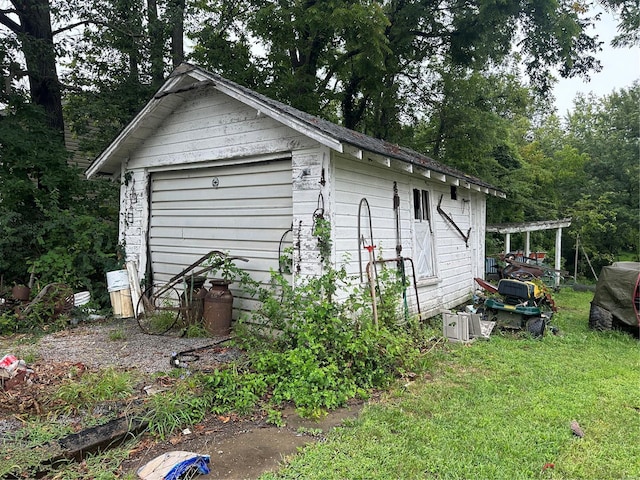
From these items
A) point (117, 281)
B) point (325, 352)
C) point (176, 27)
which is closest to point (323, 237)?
point (325, 352)

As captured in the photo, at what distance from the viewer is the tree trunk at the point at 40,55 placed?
934 cm

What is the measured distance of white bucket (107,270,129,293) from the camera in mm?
6957

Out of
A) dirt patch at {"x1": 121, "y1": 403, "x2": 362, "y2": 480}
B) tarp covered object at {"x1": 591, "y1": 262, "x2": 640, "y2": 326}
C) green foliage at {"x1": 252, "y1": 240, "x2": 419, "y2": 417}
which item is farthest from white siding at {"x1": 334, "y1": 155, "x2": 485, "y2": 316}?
tarp covered object at {"x1": 591, "y1": 262, "x2": 640, "y2": 326}

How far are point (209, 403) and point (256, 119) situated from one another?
3.68 m

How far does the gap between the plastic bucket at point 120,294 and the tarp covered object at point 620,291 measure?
318 inches

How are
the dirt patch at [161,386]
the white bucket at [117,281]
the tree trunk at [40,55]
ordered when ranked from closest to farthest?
1. the dirt patch at [161,386]
2. the white bucket at [117,281]
3. the tree trunk at [40,55]

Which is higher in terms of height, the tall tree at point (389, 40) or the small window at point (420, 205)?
the tall tree at point (389, 40)

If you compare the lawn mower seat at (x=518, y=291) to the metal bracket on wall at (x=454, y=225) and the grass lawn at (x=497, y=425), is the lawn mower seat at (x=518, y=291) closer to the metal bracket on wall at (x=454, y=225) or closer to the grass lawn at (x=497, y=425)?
the grass lawn at (x=497, y=425)

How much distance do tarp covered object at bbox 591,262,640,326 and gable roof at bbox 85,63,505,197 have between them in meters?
2.93

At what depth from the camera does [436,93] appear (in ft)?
51.4

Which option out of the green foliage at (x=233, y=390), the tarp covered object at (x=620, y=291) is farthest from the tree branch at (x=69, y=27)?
the tarp covered object at (x=620, y=291)

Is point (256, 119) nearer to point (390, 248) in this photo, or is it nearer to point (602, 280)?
point (390, 248)

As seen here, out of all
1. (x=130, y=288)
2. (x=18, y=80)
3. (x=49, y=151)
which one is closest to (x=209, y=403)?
(x=130, y=288)

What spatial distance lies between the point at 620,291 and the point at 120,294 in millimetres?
8345
